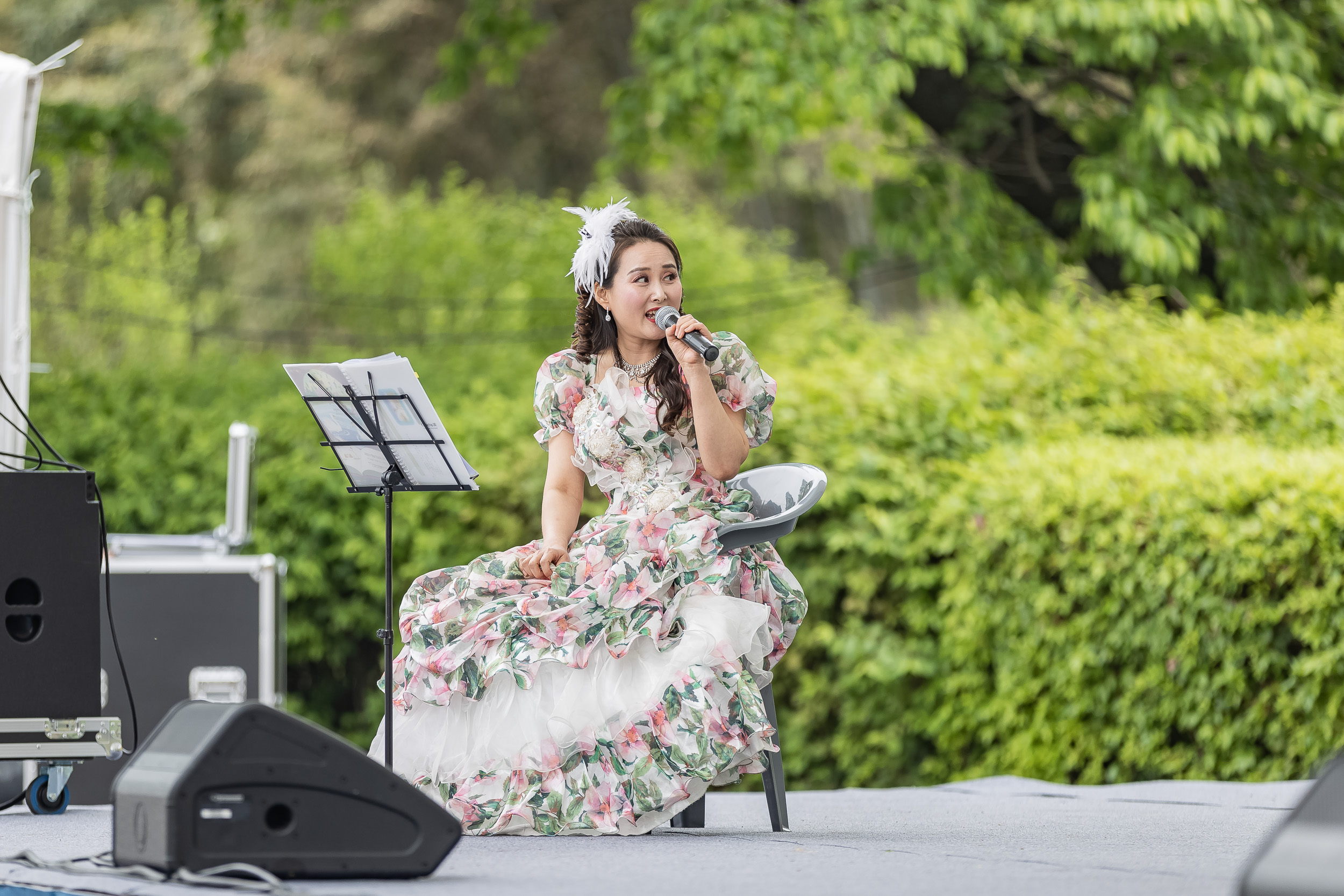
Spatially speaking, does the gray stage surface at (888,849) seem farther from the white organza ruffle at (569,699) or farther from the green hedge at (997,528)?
the green hedge at (997,528)

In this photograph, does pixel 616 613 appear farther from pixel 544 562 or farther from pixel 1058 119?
pixel 1058 119

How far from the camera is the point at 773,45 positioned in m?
6.21

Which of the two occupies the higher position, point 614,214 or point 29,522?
point 614,214

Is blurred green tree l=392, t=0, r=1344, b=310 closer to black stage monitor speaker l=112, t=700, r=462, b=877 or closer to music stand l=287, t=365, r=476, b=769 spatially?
music stand l=287, t=365, r=476, b=769

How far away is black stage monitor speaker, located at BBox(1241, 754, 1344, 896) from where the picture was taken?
1775 mm

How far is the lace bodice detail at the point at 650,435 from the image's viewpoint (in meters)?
3.32

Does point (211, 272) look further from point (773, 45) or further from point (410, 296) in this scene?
point (773, 45)

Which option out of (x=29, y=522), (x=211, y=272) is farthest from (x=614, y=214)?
(x=211, y=272)

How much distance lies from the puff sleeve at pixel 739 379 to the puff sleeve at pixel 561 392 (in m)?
0.34

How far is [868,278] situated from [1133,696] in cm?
1037

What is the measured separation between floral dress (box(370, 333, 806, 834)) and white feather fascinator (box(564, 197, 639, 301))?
0.83ft

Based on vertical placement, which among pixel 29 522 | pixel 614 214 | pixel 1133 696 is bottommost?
pixel 1133 696

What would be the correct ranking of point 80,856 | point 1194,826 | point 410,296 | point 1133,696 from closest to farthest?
point 80,856 → point 1194,826 → point 1133,696 → point 410,296

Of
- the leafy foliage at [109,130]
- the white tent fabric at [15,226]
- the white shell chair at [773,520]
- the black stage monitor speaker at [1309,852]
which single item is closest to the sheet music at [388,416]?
the white shell chair at [773,520]
